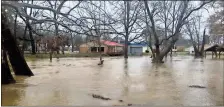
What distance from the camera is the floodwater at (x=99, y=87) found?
2.52m

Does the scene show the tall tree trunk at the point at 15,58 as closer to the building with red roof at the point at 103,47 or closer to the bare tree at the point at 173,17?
the building with red roof at the point at 103,47

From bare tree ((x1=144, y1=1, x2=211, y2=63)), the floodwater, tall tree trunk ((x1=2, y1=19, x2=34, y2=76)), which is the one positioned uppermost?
bare tree ((x1=144, y1=1, x2=211, y2=63))

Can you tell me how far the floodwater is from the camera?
8.27 ft

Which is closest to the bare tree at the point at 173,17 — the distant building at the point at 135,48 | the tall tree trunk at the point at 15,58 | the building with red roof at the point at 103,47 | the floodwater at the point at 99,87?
the floodwater at the point at 99,87

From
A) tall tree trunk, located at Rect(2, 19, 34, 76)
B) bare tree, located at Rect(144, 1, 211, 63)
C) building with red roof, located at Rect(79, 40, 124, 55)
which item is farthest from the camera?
bare tree, located at Rect(144, 1, 211, 63)

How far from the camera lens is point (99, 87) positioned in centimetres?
307

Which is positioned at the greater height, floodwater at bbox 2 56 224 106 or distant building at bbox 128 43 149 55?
distant building at bbox 128 43 149 55

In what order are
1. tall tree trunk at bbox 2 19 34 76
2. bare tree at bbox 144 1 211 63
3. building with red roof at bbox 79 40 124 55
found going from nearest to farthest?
building with red roof at bbox 79 40 124 55 → tall tree trunk at bbox 2 19 34 76 → bare tree at bbox 144 1 211 63

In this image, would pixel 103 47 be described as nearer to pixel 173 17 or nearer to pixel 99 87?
pixel 99 87

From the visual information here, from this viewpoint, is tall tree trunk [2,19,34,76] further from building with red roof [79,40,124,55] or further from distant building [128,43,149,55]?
distant building [128,43,149,55]

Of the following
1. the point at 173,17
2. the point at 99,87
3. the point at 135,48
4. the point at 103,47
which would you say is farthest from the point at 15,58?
the point at 173,17

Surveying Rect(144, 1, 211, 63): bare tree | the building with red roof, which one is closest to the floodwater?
the building with red roof

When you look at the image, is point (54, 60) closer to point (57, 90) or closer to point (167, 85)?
point (57, 90)

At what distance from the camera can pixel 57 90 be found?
2.78 metres
